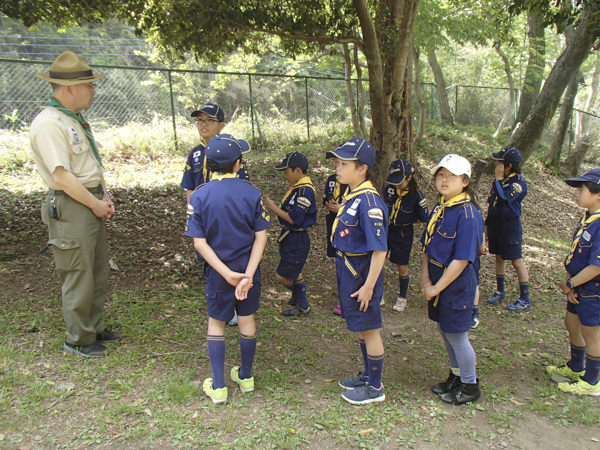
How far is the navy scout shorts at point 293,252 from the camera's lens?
450cm

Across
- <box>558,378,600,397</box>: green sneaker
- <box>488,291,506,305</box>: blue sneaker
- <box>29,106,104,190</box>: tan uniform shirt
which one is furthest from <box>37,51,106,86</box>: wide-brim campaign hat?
<box>488,291,506,305</box>: blue sneaker

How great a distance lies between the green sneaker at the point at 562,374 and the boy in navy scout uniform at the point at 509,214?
5.18ft

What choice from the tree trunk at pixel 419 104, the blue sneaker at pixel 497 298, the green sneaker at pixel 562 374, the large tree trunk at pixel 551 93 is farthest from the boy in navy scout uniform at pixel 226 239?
the large tree trunk at pixel 551 93

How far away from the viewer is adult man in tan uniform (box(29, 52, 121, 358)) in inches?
125

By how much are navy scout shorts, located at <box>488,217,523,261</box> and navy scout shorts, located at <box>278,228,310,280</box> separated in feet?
8.33

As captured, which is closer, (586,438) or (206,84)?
(586,438)

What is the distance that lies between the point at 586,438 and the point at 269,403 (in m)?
2.26

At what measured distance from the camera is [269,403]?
3137 millimetres

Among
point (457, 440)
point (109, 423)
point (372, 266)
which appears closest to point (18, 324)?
point (109, 423)

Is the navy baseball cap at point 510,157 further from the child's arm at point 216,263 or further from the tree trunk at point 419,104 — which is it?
the tree trunk at point 419,104

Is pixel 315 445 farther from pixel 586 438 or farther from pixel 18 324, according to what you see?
pixel 18 324

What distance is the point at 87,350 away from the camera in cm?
351

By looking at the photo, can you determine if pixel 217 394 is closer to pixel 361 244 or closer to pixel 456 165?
pixel 361 244

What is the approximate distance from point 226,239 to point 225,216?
16cm
